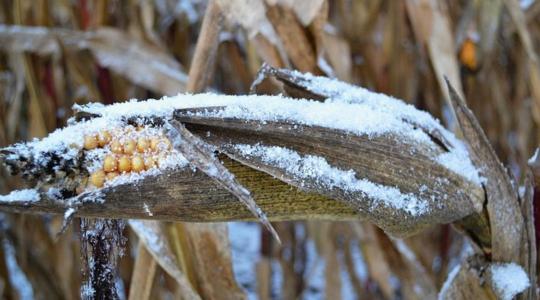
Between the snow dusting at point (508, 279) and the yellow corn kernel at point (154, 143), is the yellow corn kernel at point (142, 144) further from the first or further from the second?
the snow dusting at point (508, 279)

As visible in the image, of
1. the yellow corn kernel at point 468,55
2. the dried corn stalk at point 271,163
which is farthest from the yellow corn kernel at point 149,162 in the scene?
the yellow corn kernel at point 468,55

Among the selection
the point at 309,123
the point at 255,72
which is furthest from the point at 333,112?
the point at 255,72

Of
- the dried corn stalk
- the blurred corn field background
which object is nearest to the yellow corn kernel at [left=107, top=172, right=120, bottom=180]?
the dried corn stalk

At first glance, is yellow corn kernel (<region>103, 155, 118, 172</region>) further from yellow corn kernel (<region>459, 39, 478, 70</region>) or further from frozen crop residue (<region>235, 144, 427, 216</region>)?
yellow corn kernel (<region>459, 39, 478, 70</region>)

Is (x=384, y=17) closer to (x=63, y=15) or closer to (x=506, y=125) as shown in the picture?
(x=506, y=125)

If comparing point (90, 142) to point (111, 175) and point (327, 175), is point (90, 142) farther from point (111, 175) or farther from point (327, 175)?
point (327, 175)

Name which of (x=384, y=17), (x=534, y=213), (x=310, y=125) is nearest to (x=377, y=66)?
(x=384, y=17)
